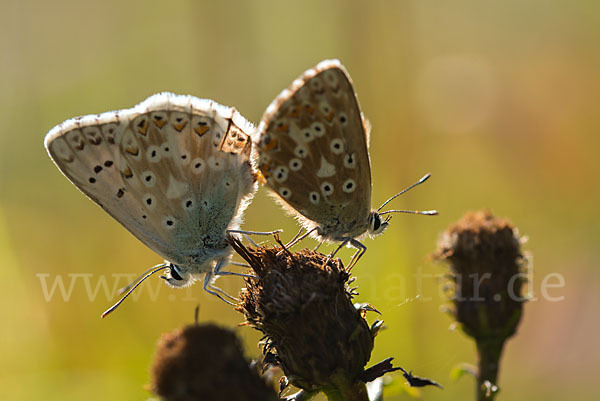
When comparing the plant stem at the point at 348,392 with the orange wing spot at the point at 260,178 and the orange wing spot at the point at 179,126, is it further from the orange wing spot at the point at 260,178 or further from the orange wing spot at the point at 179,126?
the orange wing spot at the point at 179,126

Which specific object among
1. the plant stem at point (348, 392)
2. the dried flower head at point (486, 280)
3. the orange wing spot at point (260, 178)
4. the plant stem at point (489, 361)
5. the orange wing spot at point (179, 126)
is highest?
the dried flower head at point (486, 280)

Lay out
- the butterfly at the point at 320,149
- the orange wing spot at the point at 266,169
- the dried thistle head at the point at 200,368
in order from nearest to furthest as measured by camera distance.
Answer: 1. the dried thistle head at the point at 200,368
2. the butterfly at the point at 320,149
3. the orange wing spot at the point at 266,169

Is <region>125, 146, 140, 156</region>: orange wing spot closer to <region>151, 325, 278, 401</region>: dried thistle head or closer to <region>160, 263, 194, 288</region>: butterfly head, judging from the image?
<region>160, 263, 194, 288</region>: butterfly head

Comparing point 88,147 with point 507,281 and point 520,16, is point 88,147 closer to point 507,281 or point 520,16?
point 507,281

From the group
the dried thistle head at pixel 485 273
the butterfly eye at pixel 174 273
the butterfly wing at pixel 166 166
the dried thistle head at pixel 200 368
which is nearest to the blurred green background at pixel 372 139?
the dried thistle head at pixel 485 273

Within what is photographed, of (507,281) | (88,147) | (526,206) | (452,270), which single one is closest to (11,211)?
(88,147)

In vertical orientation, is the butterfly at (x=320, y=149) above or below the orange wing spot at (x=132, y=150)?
above

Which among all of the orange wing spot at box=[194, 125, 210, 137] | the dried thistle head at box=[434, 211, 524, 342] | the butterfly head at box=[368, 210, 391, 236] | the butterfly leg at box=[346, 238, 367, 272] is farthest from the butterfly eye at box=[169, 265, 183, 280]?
the dried thistle head at box=[434, 211, 524, 342]
